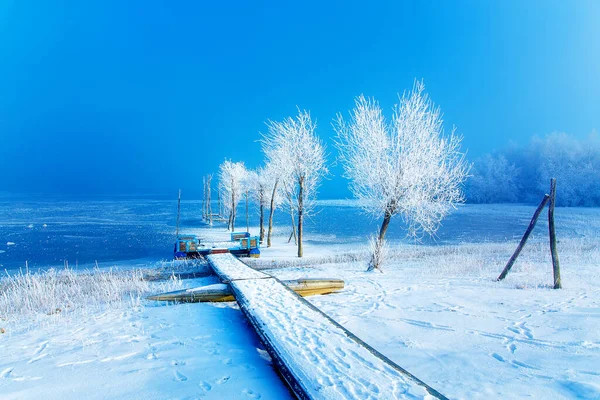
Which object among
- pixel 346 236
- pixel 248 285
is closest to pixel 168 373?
pixel 248 285

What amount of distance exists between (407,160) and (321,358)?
946 cm

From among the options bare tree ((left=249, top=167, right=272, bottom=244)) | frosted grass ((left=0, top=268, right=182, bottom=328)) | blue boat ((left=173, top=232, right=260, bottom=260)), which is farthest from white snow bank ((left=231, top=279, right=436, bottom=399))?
bare tree ((left=249, top=167, right=272, bottom=244))

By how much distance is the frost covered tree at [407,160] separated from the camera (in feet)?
39.5

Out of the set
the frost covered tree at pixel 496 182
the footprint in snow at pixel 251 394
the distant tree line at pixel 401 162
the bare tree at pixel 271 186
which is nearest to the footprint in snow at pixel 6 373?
the footprint in snow at pixel 251 394

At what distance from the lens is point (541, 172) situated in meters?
66.2

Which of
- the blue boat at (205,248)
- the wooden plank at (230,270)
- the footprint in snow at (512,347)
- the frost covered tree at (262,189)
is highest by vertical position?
the frost covered tree at (262,189)

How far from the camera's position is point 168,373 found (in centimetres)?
387

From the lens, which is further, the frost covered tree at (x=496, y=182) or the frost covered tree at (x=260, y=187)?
the frost covered tree at (x=496, y=182)

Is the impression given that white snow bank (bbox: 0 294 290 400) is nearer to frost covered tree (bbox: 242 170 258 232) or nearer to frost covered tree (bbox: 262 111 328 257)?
frost covered tree (bbox: 262 111 328 257)

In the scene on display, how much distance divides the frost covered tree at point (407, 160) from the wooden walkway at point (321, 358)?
715cm

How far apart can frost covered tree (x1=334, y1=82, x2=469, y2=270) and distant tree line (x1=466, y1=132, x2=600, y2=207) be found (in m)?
62.8

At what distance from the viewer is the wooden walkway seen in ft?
10.7

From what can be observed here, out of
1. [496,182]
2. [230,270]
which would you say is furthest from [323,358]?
[496,182]

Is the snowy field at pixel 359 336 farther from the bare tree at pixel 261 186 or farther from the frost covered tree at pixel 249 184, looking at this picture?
the frost covered tree at pixel 249 184
